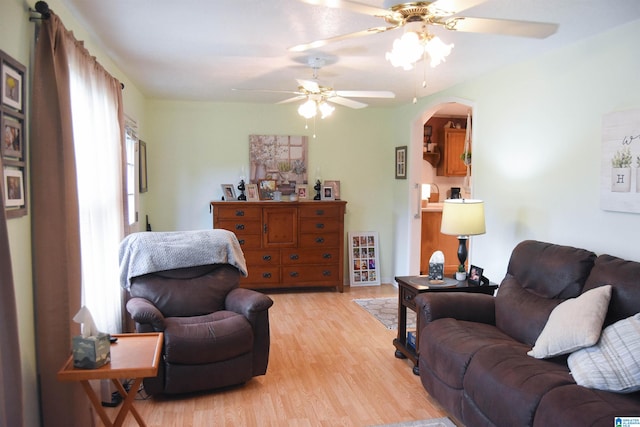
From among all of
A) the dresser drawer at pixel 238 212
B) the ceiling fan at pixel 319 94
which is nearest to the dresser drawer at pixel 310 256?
the dresser drawer at pixel 238 212

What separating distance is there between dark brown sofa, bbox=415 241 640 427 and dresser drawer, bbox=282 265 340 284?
2.68 m

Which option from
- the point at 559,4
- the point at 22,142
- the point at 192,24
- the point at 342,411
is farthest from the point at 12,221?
the point at 559,4

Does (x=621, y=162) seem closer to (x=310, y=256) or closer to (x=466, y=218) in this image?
(x=466, y=218)

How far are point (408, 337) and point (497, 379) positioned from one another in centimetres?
142

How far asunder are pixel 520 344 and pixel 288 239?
3440 mm

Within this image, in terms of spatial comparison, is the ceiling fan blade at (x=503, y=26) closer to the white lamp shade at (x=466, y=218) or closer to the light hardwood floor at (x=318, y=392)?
the white lamp shade at (x=466, y=218)

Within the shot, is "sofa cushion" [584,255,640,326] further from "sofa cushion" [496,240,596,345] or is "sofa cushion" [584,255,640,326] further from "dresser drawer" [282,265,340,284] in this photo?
"dresser drawer" [282,265,340,284]

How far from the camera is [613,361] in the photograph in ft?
7.00

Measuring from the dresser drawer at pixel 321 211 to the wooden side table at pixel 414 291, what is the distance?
2.16m

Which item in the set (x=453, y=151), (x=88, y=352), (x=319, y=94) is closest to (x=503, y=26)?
(x=319, y=94)

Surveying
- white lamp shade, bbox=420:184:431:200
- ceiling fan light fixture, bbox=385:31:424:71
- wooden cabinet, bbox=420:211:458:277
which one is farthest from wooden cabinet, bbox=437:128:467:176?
ceiling fan light fixture, bbox=385:31:424:71

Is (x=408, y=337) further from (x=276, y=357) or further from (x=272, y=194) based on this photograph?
(x=272, y=194)

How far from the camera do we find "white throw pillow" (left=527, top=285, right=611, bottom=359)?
230cm

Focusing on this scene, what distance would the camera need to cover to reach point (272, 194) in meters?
6.11
